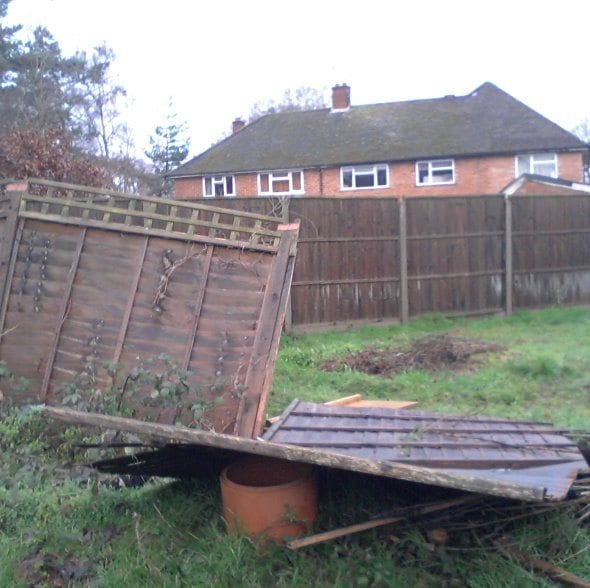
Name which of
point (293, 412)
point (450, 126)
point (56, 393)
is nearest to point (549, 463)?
point (293, 412)

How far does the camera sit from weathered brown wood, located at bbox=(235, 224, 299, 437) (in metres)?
→ 5.27

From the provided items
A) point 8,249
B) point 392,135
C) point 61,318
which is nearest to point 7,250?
point 8,249

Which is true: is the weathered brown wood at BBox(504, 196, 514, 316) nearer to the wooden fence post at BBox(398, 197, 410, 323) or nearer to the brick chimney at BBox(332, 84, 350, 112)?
the wooden fence post at BBox(398, 197, 410, 323)

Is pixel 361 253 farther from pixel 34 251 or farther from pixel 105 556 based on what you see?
pixel 105 556

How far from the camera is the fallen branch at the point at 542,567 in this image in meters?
3.37

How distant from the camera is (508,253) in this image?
12688 millimetres

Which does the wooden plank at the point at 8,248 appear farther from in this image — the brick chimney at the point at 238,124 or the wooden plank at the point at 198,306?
the brick chimney at the point at 238,124

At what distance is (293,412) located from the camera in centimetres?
477

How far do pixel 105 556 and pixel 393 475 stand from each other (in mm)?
1699

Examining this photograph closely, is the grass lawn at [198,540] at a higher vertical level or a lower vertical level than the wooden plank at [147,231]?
lower

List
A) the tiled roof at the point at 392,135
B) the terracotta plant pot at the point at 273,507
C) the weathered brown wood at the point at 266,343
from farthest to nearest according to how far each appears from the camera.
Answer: the tiled roof at the point at 392,135 → the weathered brown wood at the point at 266,343 → the terracotta plant pot at the point at 273,507

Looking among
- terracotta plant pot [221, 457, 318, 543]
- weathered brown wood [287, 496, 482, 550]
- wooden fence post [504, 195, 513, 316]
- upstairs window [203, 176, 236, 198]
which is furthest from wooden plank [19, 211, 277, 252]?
upstairs window [203, 176, 236, 198]

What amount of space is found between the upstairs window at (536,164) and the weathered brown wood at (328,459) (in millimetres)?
24591

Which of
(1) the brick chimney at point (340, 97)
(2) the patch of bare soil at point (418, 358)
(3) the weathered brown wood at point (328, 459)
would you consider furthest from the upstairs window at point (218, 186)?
(3) the weathered brown wood at point (328, 459)
